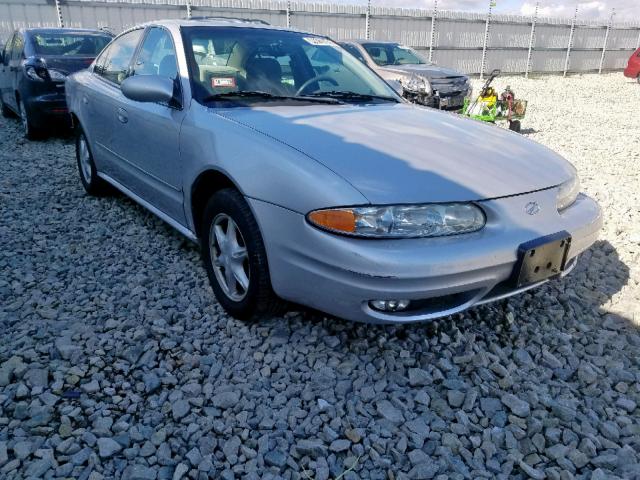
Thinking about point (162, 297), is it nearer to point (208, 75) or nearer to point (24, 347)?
point (24, 347)

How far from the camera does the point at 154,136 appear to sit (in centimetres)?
313

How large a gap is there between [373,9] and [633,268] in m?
16.2

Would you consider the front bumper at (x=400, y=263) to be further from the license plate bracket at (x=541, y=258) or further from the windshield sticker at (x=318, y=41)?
the windshield sticker at (x=318, y=41)

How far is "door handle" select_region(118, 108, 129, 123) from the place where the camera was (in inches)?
137

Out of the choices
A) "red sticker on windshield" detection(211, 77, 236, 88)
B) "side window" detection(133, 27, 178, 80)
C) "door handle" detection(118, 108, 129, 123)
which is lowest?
"door handle" detection(118, 108, 129, 123)

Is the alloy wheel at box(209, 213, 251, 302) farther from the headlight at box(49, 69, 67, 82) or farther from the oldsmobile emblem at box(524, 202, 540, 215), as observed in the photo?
the headlight at box(49, 69, 67, 82)

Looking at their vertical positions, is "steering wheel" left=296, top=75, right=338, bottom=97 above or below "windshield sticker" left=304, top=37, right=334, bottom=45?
below

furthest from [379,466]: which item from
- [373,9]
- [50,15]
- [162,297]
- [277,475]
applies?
[373,9]

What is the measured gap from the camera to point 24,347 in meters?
2.48

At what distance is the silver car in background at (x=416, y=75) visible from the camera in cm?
886

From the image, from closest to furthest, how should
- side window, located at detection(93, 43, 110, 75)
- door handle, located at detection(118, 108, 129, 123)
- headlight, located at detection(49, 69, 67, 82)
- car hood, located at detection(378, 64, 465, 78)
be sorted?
1. door handle, located at detection(118, 108, 129, 123)
2. side window, located at detection(93, 43, 110, 75)
3. headlight, located at detection(49, 69, 67, 82)
4. car hood, located at detection(378, 64, 465, 78)

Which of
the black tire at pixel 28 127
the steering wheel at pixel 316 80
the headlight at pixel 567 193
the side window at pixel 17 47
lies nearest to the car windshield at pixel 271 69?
the steering wheel at pixel 316 80

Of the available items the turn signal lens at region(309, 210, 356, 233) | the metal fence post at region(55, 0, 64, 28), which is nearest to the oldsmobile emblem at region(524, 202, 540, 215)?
the turn signal lens at region(309, 210, 356, 233)

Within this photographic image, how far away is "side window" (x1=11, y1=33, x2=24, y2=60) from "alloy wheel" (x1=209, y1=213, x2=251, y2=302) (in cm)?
628
